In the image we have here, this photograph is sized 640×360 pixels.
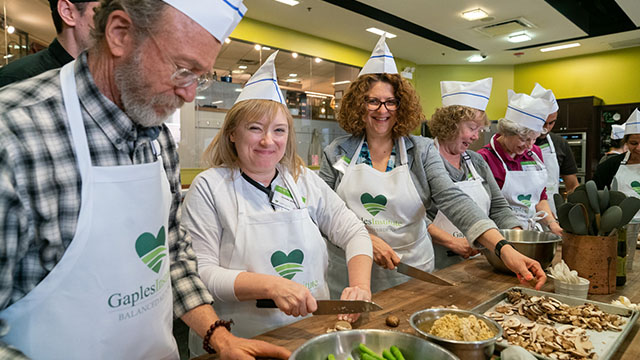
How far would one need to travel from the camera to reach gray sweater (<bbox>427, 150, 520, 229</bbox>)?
2139 mm

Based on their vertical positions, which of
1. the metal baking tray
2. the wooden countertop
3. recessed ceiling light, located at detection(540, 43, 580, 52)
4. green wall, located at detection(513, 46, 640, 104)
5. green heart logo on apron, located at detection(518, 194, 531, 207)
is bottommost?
the wooden countertop

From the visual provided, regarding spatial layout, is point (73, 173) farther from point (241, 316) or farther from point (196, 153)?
point (196, 153)

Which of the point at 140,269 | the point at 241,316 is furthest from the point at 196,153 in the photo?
Answer: the point at 140,269

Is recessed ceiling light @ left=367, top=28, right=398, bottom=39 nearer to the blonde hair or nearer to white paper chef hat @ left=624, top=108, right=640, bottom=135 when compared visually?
white paper chef hat @ left=624, top=108, right=640, bottom=135

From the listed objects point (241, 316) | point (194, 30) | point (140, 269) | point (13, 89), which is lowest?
Answer: point (241, 316)

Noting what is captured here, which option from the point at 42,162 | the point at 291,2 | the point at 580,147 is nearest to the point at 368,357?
the point at 42,162

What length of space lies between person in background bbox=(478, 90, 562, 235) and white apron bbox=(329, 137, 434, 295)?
107 centimetres

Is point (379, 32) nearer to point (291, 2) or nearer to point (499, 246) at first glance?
point (291, 2)

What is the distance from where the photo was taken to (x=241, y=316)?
137 centimetres

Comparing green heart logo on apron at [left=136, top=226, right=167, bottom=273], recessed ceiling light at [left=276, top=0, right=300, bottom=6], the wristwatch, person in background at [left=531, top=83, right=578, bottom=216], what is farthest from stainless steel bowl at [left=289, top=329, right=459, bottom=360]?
recessed ceiling light at [left=276, top=0, right=300, bottom=6]

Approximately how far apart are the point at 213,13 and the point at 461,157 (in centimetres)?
196

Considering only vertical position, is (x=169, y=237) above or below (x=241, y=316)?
above

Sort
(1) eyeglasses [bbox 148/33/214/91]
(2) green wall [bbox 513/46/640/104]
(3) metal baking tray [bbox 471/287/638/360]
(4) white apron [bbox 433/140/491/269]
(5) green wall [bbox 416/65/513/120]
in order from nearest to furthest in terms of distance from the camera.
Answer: (1) eyeglasses [bbox 148/33/214/91] < (3) metal baking tray [bbox 471/287/638/360] < (4) white apron [bbox 433/140/491/269] < (2) green wall [bbox 513/46/640/104] < (5) green wall [bbox 416/65/513/120]

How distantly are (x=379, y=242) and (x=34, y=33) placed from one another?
3.45 m
